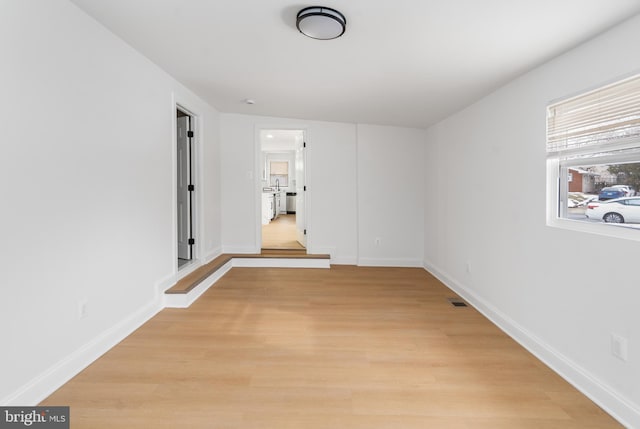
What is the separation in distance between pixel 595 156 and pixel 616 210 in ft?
1.19

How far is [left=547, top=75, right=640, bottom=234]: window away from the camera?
186 centimetres

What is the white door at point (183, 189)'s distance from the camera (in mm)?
4340

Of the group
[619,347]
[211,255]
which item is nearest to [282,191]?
[211,255]

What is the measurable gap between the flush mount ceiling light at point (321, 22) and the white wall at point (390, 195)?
3080 mm

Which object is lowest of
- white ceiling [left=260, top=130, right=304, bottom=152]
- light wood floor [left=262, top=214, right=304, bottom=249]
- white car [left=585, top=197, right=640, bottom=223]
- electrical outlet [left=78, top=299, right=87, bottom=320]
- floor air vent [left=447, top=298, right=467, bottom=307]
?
floor air vent [left=447, top=298, right=467, bottom=307]

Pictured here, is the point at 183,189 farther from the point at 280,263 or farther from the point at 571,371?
the point at 571,371

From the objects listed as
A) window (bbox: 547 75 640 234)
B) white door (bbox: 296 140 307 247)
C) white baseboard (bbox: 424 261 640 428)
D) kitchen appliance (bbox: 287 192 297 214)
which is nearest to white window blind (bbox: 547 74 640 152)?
window (bbox: 547 75 640 234)

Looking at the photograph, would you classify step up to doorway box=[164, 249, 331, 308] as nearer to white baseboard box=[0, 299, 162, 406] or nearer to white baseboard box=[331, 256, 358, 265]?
white baseboard box=[331, 256, 358, 265]

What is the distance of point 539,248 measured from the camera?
246 centimetres

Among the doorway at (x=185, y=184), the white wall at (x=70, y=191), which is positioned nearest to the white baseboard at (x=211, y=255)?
the doorway at (x=185, y=184)

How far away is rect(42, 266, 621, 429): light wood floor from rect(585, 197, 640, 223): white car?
3.49 feet

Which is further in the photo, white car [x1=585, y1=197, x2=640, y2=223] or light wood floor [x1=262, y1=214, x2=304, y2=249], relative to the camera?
light wood floor [x1=262, y1=214, x2=304, y2=249]

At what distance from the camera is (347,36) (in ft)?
7.45

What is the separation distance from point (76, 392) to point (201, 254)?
100 inches
